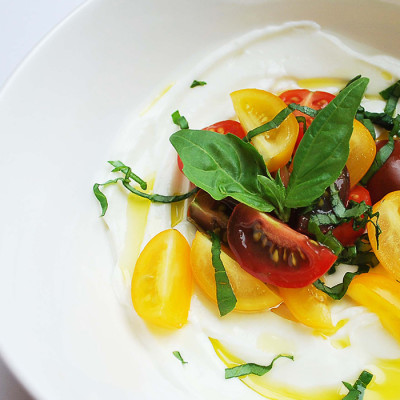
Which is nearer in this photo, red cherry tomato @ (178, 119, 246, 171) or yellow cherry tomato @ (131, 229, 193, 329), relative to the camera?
yellow cherry tomato @ (131, 229, 193, 329)

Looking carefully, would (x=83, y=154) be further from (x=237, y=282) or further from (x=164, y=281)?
(x=237, y=282)

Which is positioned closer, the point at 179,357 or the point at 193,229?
the point at 179,357

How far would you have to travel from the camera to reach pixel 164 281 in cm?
196

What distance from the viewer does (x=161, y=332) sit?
201 cm

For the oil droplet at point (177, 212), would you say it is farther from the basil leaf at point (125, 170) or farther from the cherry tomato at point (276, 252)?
the cherry tomato at point (276, 252)

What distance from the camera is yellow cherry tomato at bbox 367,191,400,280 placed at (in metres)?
1.99

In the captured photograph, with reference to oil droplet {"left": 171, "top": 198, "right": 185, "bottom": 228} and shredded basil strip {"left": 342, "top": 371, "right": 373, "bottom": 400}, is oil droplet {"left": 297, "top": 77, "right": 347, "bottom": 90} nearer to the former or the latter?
oil droplet {"left": 171, "top": 198, "right": 185, "bottom": 228}

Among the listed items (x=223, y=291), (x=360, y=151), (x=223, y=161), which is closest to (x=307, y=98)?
(x=360, y=151)

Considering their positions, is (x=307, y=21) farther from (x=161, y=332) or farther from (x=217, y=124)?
(x=161, y=332)

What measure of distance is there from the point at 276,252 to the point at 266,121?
0.56m

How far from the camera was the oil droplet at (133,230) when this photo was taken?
6.92 ft

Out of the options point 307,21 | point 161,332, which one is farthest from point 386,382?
point 307,21

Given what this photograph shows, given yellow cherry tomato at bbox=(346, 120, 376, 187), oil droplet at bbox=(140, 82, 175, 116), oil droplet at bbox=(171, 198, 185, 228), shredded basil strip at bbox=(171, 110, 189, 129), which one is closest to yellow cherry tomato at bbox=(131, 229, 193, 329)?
oil droplet at bbox=(171, 198, 185, 228)

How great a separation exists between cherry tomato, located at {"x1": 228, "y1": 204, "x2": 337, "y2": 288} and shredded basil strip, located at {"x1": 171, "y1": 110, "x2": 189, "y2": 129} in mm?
528
